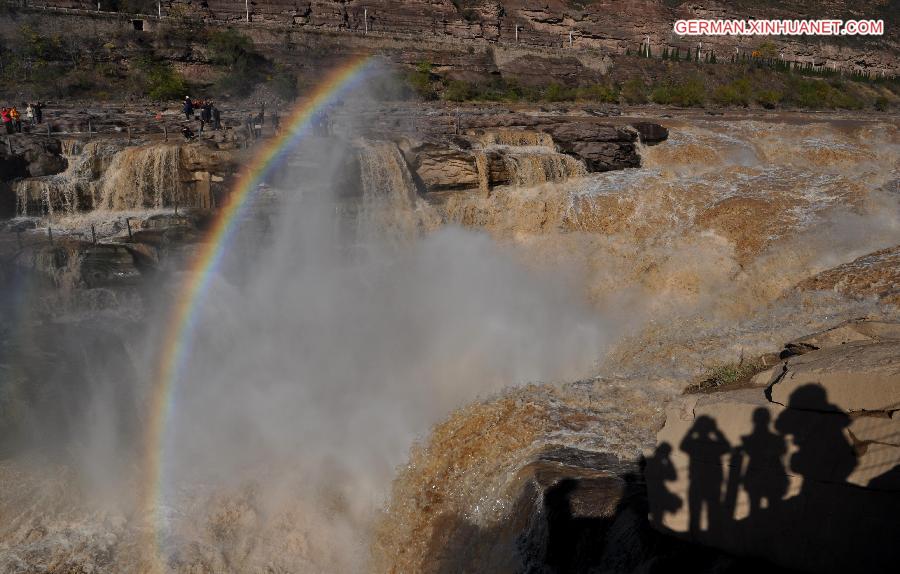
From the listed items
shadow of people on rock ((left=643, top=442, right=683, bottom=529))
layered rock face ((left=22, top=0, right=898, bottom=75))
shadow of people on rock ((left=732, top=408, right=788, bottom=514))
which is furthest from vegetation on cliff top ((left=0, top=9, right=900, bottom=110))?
shadow of people on rock ((left=732, top=408, right=788, bottom=514))

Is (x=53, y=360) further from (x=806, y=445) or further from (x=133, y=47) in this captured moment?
(x=133, y=47)

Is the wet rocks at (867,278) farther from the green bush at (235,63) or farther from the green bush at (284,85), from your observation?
the green bush at (235,63)

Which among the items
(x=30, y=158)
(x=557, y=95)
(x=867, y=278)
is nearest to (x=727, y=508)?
(x=867, y=278)

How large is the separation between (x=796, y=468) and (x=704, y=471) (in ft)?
1.84

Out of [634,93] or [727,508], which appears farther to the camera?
[634,93]

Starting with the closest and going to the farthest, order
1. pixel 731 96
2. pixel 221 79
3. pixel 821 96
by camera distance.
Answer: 1. pixel 221 79
2. pixel 731 96
3. pixel 821 96

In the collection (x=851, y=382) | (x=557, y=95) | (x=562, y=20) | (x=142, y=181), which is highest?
(x=562, y=20)

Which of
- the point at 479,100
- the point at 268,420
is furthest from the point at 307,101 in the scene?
the point at 268,420

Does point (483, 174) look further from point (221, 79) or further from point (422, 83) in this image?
point (221, 79)

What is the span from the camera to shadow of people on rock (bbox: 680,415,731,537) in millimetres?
4152

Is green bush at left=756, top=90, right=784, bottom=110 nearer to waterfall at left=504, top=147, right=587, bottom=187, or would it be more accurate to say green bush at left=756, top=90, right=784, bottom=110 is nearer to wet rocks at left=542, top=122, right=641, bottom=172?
wet rocks at left=542, top=122, right=641, bottom=172

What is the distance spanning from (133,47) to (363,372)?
23878 mm

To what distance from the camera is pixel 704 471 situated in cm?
428

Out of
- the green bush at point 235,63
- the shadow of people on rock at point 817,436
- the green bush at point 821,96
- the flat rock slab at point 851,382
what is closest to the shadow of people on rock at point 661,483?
the shadow of people on rock at point 817,436
